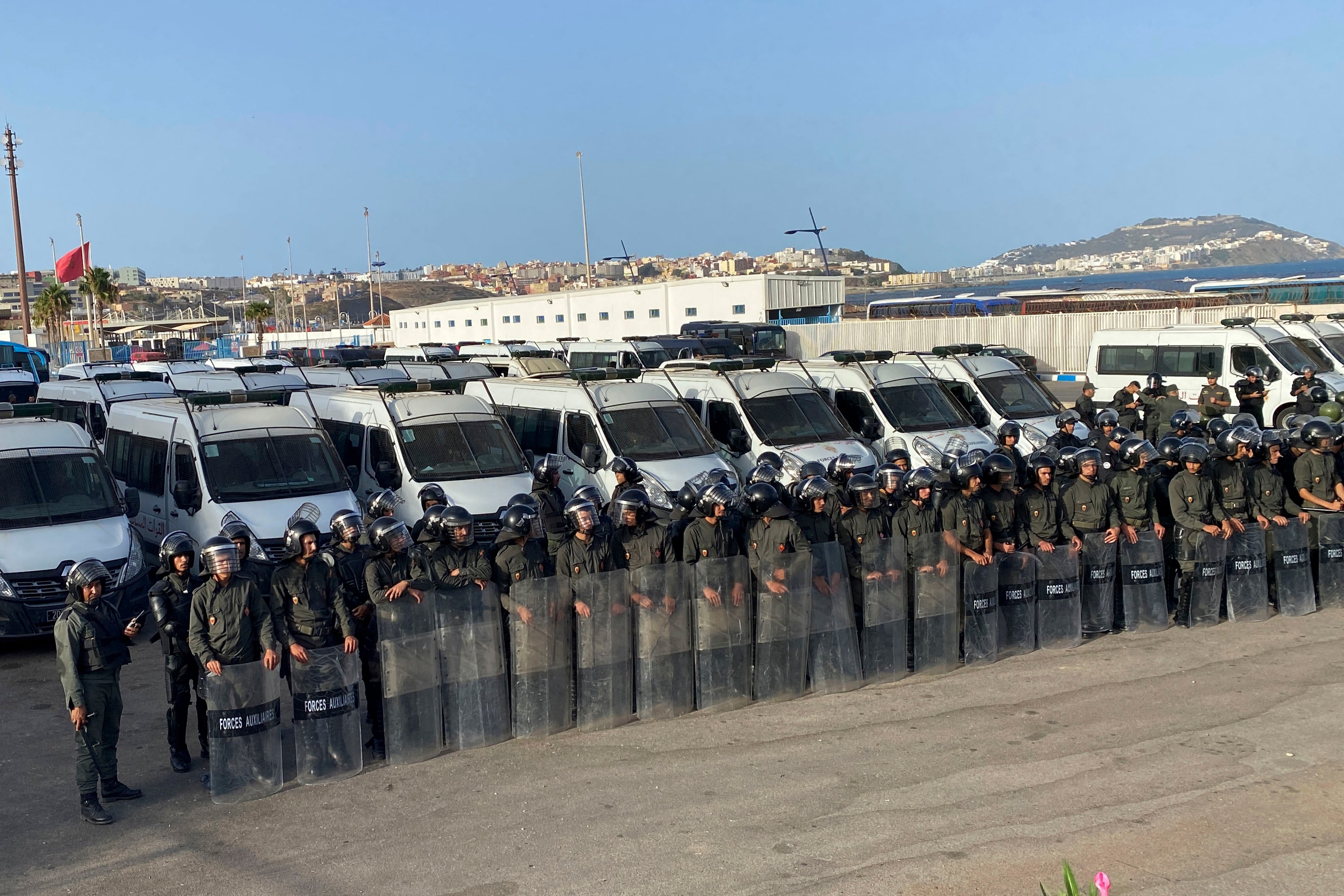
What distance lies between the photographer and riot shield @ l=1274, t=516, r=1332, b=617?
1095 centimetres

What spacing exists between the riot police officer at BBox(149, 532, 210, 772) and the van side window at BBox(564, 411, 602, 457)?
23.2 feet

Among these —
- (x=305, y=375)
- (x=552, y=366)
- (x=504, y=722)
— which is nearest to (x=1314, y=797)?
(x=504, y=722)

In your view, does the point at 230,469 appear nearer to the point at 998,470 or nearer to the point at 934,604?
the point at 934,604

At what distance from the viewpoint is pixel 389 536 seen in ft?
27.1

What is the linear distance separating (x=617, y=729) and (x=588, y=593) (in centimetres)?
106

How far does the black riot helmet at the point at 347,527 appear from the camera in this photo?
8.55 m

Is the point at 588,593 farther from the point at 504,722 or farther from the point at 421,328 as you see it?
the point at 421,328

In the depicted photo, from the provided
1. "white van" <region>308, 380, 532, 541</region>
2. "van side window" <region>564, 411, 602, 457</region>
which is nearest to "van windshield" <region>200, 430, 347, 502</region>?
"white van" <region>308, 380, 532, 541</region>

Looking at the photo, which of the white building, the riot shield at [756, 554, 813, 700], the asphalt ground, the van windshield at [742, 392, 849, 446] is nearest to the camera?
the asphalt ground

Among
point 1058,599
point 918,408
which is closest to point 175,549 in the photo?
point 1058,599

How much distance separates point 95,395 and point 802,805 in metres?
14.7

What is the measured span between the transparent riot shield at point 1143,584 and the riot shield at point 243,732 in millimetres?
7138

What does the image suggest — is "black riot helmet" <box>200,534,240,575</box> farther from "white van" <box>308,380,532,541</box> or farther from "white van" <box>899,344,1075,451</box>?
"white van" <box>899,344,1075,451</box>

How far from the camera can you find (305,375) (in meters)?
21.9
